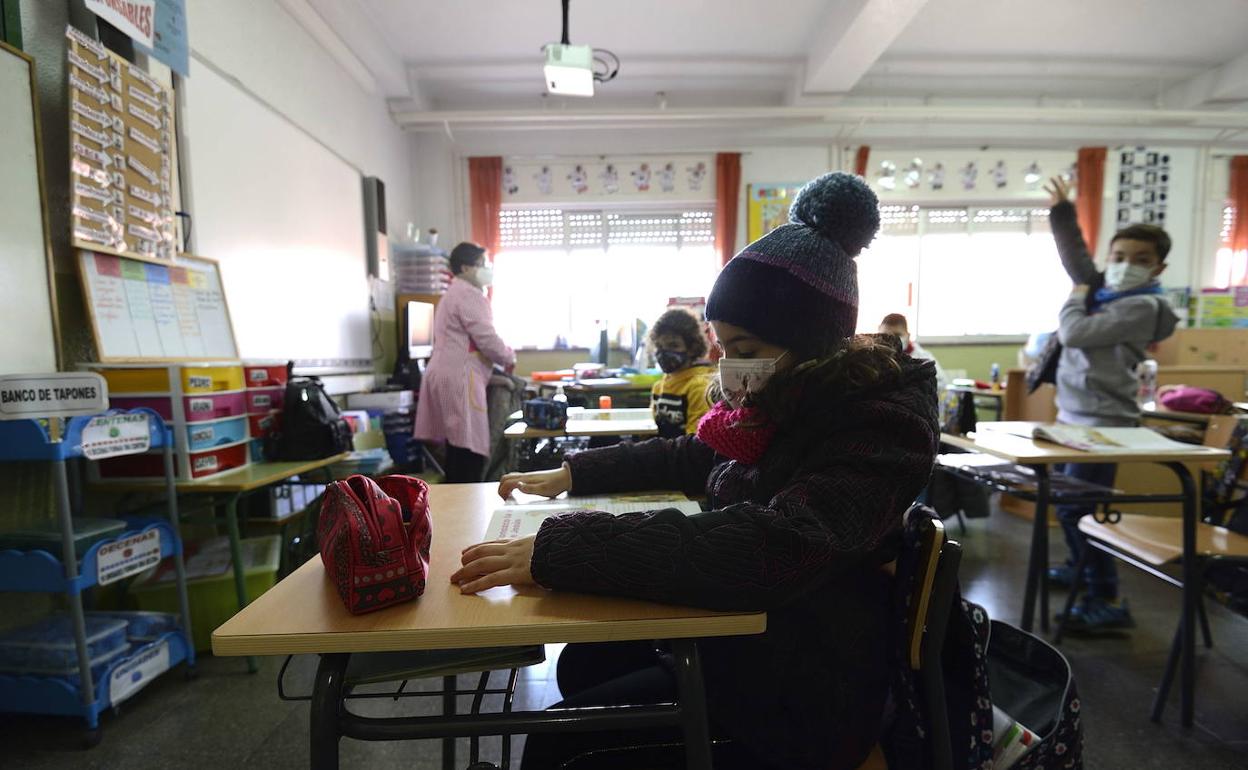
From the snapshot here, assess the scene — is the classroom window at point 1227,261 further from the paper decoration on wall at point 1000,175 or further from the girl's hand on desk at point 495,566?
the girl's hand on desk at point 495,566

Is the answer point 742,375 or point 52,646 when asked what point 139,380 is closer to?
point 52,646

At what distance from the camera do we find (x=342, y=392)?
12.3 feet

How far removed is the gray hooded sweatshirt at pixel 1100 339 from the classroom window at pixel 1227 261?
5.21 metres

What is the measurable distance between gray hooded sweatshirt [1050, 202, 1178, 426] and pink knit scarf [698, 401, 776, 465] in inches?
84.3

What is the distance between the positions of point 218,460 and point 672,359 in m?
1.77

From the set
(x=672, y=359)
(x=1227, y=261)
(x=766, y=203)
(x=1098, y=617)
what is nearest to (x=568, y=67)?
(x=672, y=359)

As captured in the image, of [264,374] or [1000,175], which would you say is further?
[1000,175]

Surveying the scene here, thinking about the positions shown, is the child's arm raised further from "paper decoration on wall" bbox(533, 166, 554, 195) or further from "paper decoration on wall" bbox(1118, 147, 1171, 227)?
"paper decoration on wall" bbox(1118, 147, 1171, 227)

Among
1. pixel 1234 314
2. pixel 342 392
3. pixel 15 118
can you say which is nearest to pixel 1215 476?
pixel 15 118

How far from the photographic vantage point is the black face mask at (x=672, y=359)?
7.80 ft

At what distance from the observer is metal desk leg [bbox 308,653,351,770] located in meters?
0.58

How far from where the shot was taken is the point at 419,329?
429 centimetres

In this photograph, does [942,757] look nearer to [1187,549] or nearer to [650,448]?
[650,448]

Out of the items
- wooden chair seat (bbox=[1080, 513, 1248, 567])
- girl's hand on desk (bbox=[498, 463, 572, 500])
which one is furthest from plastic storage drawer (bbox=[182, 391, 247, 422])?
wooden chair seat (bbox=[1080, 513, 1248, 567])
